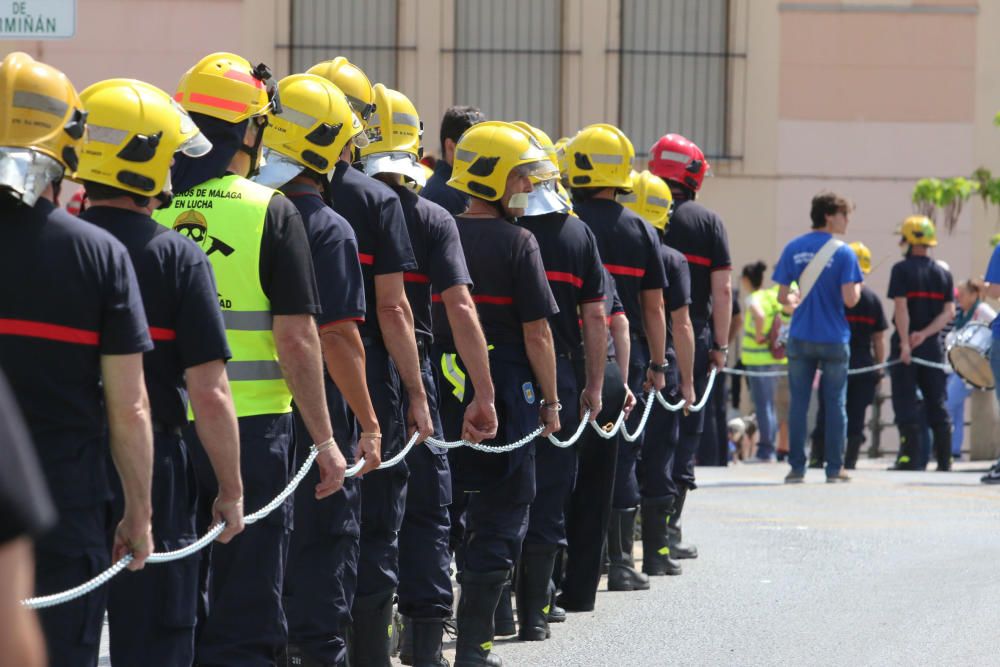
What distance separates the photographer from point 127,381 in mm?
4121

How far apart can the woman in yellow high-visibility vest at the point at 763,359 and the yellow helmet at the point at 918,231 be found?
1760 mm

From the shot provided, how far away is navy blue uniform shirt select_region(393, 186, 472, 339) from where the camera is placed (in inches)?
260

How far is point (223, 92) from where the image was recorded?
17.4 ft

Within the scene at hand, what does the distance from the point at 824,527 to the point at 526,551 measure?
4.21 m

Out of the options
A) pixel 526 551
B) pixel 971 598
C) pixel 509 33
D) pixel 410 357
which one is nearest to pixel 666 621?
pixel 526 551

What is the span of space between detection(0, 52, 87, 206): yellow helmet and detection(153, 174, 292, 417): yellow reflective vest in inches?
39.0

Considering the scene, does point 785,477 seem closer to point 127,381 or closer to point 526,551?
point 526,551

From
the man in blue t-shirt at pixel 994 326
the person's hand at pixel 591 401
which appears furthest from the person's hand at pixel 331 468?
the man in blue t-shirt at pixel 994 326

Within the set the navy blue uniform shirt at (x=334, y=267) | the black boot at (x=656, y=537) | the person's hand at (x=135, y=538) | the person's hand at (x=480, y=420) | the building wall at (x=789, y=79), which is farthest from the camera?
the building wall at (x=789, y=79)

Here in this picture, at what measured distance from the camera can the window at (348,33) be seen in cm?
2383

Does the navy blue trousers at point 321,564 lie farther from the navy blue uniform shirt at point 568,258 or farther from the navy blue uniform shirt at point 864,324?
the navy blue uniform shirt at point 864,324

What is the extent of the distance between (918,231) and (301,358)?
11812 mm

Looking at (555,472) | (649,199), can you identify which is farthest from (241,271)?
(649,199)

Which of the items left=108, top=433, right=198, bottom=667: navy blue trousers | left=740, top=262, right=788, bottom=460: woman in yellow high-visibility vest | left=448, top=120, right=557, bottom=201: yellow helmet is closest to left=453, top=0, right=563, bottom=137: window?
left=740, top=262, right=788, bottom=460: woman in yellow high-visibility vest
